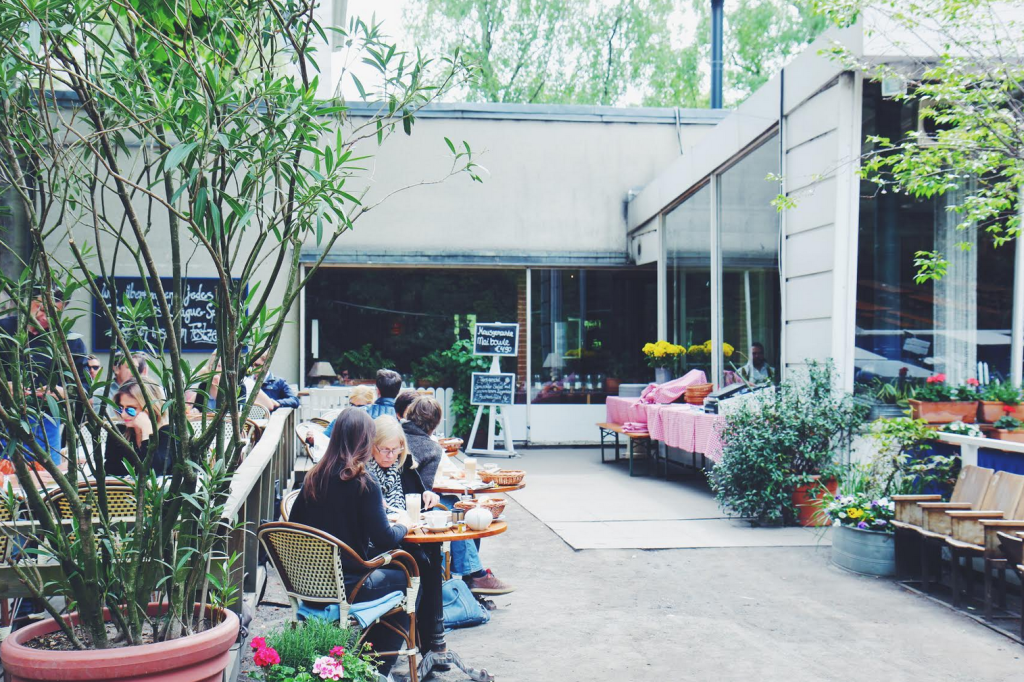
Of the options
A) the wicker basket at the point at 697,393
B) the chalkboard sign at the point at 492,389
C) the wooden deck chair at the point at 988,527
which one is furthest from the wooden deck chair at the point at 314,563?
the chalkboard sign at the point at 492,389

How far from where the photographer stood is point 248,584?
15.9 feet

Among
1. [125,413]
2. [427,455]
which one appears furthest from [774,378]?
[125,413]

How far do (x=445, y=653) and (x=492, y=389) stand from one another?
7953 mm

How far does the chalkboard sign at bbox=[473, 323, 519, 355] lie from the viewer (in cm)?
1259

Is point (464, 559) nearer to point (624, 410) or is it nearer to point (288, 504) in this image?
point (288, 504)

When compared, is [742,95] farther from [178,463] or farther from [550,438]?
[178,463]

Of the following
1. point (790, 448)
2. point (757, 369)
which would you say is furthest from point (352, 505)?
point (757, 369)

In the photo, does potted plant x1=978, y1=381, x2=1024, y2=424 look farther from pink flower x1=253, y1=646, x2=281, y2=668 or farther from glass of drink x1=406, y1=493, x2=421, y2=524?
pink flower x1=253, y1=646, x2=281, y2=668

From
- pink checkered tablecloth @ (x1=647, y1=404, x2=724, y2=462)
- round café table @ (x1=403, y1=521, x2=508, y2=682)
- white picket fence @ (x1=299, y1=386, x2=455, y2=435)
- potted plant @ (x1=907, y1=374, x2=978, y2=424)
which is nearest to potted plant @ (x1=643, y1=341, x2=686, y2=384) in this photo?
pink checkered tablecloth @ (x1=647, y1=404, x2=724, y2=462)

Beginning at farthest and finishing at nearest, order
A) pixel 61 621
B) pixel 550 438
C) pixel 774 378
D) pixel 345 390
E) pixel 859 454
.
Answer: pixel 550 438 < pixel 345 390 < pixel 774 378 < pixel 859 454 < pixel 61 621

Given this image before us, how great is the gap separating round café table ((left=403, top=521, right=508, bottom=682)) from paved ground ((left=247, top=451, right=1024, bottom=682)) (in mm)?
71

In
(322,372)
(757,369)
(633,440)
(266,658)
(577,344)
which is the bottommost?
(633,440)

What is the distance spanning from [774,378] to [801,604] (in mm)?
3778

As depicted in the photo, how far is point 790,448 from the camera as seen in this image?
7.45 m
